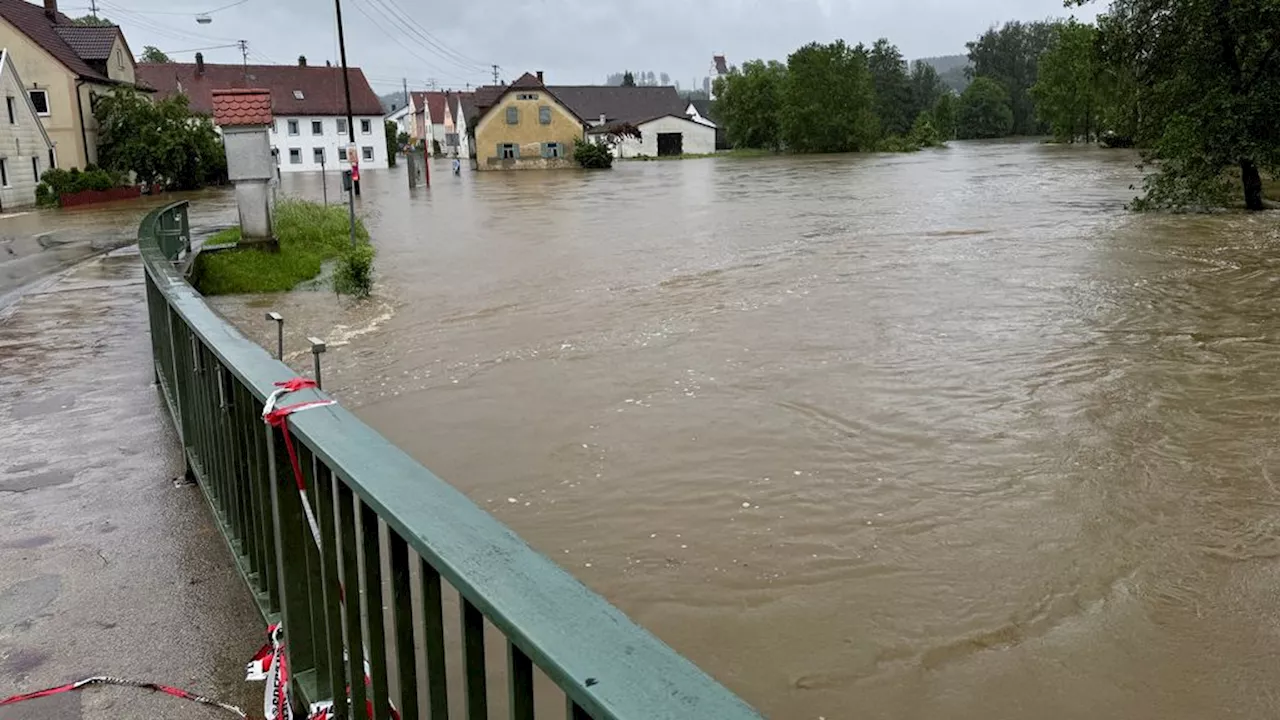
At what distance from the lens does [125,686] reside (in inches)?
132

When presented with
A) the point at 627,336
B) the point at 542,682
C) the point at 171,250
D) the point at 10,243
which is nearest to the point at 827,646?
the point at 542,682

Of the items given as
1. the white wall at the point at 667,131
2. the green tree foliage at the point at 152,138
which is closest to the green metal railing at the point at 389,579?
the green tree foliage at the point at 152,138

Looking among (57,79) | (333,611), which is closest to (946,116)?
(57,79)

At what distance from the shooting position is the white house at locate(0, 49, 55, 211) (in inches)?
1469

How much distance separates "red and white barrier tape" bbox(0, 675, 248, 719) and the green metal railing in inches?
11.4

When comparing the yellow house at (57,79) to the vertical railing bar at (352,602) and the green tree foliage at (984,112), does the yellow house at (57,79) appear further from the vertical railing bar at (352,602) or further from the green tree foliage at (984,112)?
the green tree foliage at (984,112)

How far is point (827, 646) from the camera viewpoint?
206 inches

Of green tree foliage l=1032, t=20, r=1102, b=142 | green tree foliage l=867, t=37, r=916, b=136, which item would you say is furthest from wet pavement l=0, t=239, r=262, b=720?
green tree foliage l=867, t=37, r=916, b=136

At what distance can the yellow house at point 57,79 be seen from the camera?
4316cm

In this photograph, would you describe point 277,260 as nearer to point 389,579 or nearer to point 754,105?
point 389,579

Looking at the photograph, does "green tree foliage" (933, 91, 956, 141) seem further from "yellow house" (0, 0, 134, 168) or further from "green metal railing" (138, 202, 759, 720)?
"green metal railing" (138, 202, 759, 720)

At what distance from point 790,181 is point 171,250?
1391 inches

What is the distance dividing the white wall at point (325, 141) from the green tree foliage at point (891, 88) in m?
58.4

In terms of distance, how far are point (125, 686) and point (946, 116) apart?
426 feet
